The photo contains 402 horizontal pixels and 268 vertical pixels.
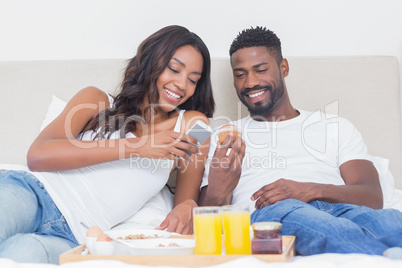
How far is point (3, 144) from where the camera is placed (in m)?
2.48

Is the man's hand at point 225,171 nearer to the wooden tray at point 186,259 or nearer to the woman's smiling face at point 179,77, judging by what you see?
the woman's smiling face at point 179,77

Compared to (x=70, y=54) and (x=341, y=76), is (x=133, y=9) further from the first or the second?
(x=341, y=76)

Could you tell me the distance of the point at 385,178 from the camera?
2.26 metres

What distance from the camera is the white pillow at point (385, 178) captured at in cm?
221

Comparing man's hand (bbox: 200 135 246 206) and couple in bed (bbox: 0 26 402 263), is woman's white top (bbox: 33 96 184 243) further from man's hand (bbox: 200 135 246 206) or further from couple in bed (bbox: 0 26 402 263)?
man's hand (bbox: 200 135 246 206)

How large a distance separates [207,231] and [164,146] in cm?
63

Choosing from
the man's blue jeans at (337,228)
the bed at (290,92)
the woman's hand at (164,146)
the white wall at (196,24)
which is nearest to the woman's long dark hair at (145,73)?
the woman's hand at (164,146)

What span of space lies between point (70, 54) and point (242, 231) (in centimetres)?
188

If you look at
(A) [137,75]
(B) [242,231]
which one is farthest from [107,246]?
(A) [137,75]

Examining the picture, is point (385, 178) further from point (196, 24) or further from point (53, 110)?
point (53, 110)

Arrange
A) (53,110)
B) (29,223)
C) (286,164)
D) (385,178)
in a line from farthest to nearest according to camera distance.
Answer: (53,110) < (385,178) < (286,164) < (29,223)

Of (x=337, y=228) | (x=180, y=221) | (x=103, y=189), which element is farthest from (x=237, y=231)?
(x=103, y=189)

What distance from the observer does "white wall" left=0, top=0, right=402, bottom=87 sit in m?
2.69

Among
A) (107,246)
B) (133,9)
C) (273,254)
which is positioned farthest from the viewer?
(133,9)
